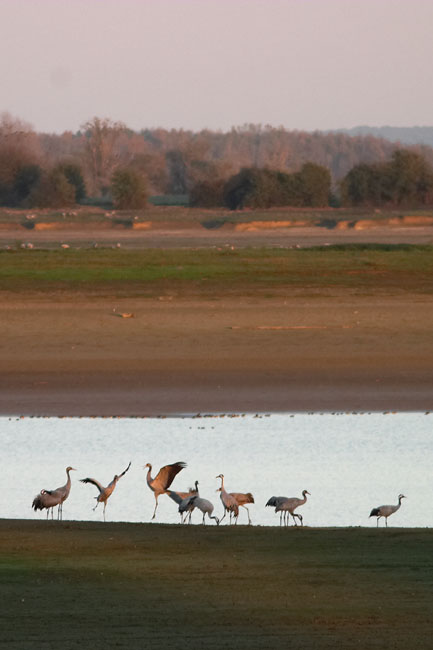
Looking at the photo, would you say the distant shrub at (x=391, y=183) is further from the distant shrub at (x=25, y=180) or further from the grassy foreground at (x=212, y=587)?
the grassy foreground at (x=212, y=587)

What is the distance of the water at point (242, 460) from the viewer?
1055 centimetres

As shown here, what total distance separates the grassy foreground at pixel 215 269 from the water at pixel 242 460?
1105 centimetres

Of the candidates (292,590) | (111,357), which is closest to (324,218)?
(111,357)

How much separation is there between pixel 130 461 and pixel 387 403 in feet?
14.8

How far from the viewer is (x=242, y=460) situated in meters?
12.7

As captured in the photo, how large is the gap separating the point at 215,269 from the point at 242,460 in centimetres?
1607

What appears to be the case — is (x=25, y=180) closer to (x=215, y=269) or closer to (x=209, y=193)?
(x=209, y=193)

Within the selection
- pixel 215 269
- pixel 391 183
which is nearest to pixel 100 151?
pixel 391 183

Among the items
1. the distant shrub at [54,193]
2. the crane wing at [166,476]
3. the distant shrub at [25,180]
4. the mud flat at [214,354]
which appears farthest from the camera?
the distant shrub at [25,180]

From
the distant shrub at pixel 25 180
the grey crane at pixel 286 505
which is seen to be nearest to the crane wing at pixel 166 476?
the grey crane at pixel 286 505

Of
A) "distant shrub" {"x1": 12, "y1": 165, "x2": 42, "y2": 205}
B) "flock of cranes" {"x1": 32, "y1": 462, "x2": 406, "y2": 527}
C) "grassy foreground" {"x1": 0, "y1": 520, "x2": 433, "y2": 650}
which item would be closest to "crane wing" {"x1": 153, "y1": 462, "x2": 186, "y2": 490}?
"flock of cranes" {"x1": 32, "y1": 462, "x2": 406, "y2": 527}

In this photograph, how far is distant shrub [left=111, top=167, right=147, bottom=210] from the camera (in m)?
49.5

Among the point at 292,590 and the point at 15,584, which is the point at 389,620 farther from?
the point at 15,584

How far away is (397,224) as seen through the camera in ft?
143
